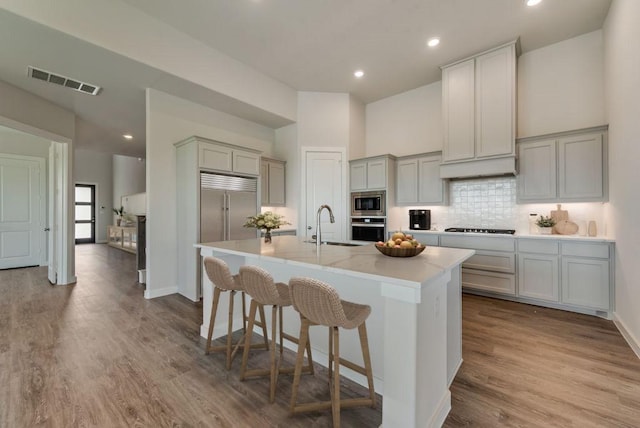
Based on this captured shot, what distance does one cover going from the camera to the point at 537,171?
3635 millimetres

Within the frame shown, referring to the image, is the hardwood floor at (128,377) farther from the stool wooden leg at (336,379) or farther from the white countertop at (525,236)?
the white countertop at (525,236)

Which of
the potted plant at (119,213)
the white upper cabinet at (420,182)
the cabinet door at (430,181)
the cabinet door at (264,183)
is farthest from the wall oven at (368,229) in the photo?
the potted plant at (119,213)

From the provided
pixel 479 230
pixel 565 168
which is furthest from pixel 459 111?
pixel 479 230

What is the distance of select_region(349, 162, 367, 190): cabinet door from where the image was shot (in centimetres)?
494

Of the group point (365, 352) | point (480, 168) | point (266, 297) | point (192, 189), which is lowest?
point (365, 352)

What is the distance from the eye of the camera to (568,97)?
369cm

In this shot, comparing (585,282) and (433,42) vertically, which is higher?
(433,42)

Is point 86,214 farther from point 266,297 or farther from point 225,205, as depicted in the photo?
point 266,297

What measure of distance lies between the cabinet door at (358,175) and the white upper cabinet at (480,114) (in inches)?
51.4

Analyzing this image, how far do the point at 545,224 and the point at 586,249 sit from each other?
1.82 feet

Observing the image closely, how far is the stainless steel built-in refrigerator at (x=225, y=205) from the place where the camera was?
3900 millimetres

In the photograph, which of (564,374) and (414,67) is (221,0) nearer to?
(414,67)

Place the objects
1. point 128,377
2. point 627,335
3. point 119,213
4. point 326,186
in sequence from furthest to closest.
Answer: point 119,213 → point 326,186 → point 627,335 → point 128,377

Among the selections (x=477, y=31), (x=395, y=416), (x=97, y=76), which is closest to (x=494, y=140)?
(x=477, y=31)
